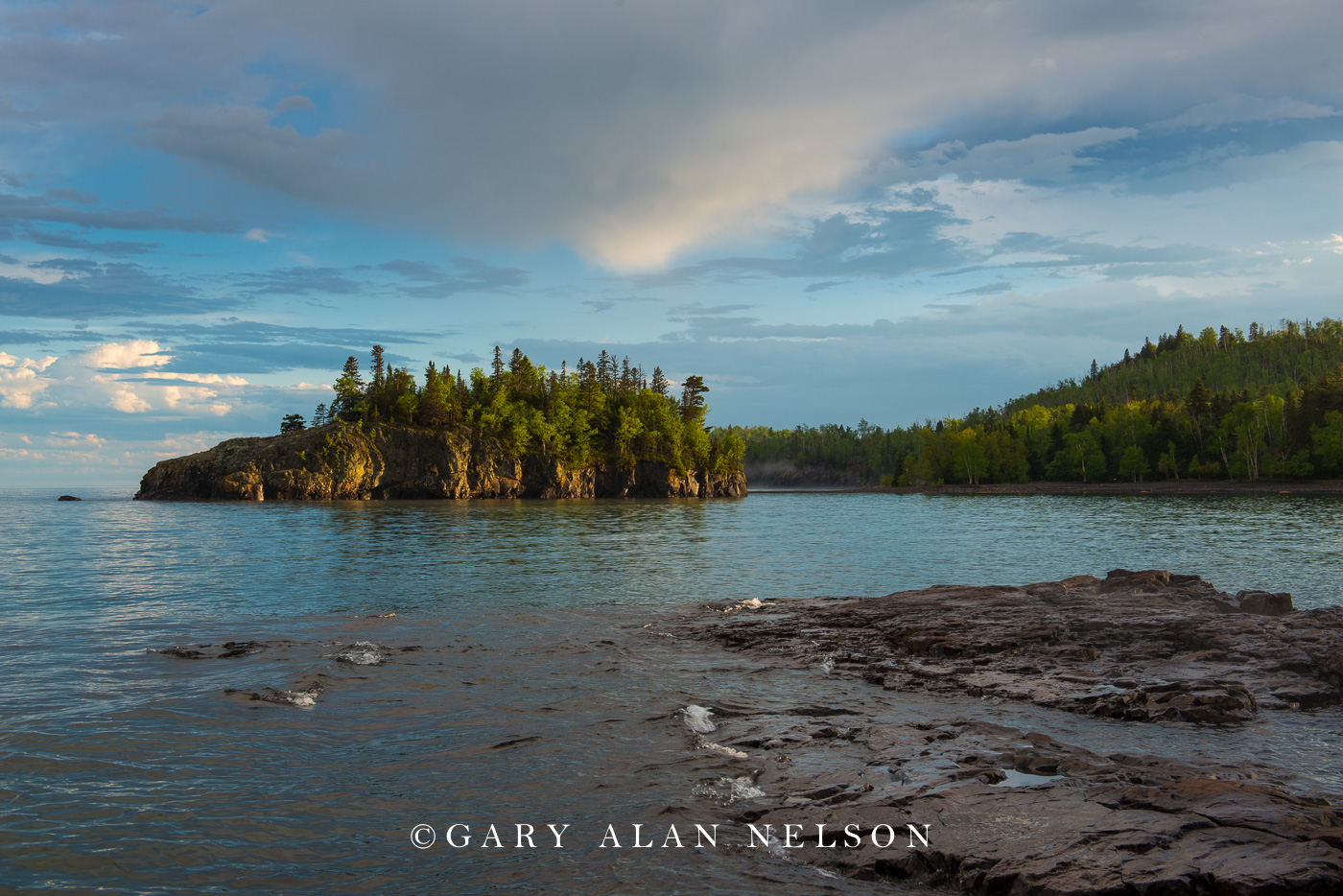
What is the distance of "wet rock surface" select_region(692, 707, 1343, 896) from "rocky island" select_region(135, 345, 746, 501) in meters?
128

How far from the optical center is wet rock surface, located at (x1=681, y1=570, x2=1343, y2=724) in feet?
41.9

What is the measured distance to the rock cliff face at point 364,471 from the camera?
11794cm

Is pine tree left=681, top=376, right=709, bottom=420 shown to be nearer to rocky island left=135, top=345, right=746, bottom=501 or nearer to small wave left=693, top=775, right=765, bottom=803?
rocky island left=135, top=345, right=746, bottom=501

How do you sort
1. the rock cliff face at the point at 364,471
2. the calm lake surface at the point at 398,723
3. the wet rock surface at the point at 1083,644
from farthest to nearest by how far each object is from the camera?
the rock cliff face at the point at 364,471 < the wet rock surface at the point at 1083,644 < the calm lake surface at the point at 398,723

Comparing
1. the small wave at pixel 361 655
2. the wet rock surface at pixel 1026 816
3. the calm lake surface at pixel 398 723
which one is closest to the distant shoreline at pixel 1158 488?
the calm lake surface at pixel 398 723

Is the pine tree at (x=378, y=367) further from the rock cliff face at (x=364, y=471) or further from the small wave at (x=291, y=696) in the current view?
the small wave at (x=291, y=696)

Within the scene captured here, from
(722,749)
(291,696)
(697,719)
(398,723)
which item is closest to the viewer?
(722,749)

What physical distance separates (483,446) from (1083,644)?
134 meters

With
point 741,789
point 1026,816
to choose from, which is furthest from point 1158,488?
point 741,789

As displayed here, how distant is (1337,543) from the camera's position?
41094 millimetres

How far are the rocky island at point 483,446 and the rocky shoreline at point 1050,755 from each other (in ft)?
390

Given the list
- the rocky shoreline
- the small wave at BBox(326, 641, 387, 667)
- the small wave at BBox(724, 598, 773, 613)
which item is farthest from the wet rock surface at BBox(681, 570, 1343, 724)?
the small wave at BBox(326, 641, 387, 667)

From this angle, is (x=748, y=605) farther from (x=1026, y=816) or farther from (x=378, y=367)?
(x=378, y=367)

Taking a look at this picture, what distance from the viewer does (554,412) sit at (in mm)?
151875
